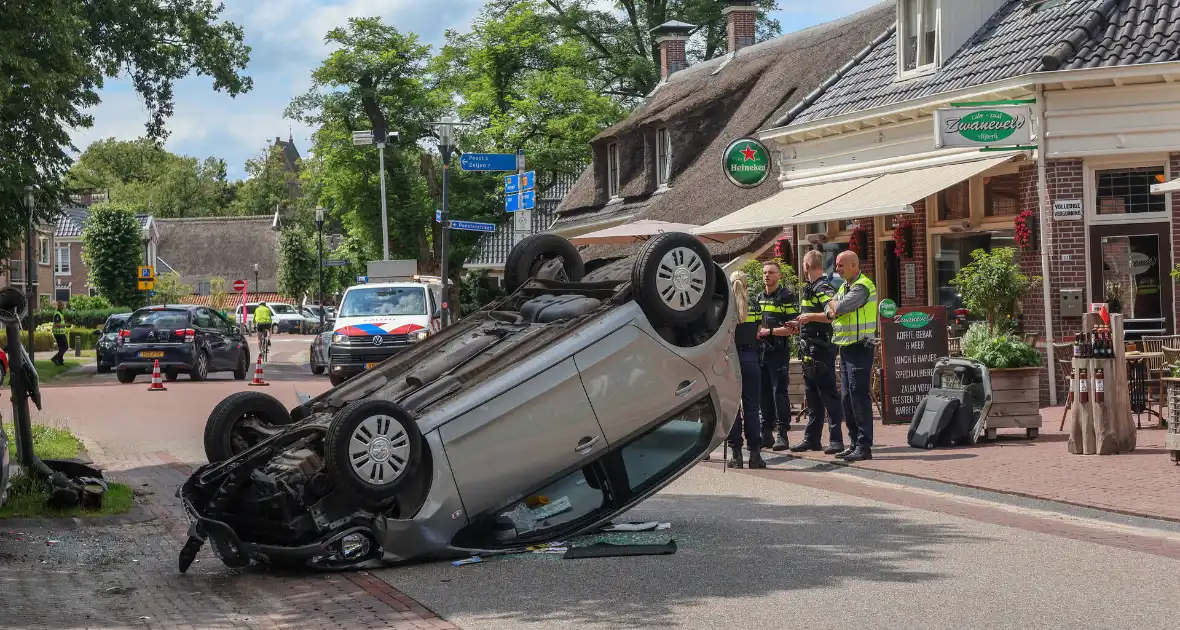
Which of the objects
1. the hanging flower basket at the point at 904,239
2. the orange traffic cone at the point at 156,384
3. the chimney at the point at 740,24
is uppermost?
the chimney at the point at 740,24

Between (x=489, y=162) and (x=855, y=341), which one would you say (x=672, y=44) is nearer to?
(x=489, y=162)

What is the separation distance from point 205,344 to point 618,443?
22577 mm

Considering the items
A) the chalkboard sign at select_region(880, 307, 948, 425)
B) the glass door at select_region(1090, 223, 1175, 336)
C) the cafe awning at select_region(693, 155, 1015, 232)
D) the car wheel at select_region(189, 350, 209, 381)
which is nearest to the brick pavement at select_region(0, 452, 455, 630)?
the chalkboard sign at select_region(880, 307, 948, 425)

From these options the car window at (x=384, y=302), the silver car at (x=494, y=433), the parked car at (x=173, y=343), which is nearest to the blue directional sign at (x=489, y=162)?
the car window at (x=384, y=302)

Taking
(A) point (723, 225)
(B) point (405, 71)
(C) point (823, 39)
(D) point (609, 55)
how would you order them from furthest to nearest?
(D) point (609, 55) → (B) point (405, 71) → (C) point (823, 39) → (A) point (723, 225)

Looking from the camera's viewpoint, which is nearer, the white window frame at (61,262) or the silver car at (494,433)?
the silver car at (494,433)

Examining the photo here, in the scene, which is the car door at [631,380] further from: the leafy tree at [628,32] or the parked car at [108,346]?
the leafy tree at [628,32]

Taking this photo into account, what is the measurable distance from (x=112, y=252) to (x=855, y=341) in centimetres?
6298

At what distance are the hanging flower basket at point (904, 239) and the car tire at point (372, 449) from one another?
14997 millimetres

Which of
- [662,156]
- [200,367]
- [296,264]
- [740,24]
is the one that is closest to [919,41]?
[662,156]

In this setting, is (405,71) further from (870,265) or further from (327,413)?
(327,413)

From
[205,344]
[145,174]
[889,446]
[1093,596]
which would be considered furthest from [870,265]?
[145,174]

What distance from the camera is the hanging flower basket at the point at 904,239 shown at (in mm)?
21219

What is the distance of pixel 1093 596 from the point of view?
21.9ft
